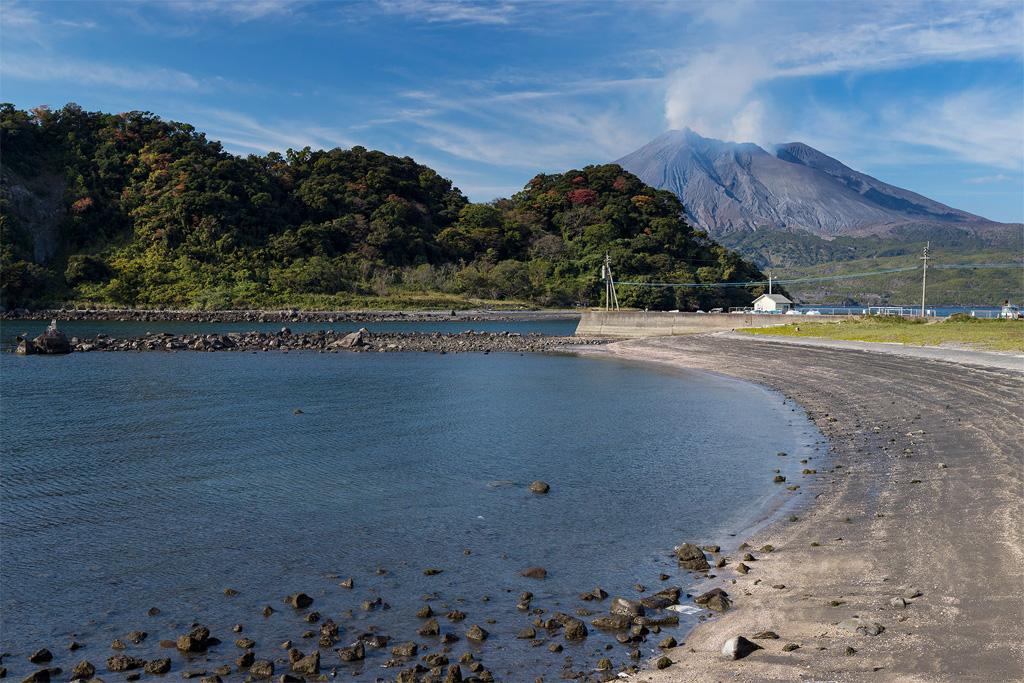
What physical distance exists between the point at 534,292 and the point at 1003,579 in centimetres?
9728

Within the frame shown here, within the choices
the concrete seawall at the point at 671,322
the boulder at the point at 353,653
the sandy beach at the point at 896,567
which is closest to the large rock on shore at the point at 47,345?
the concrete seawall at the point at 671,322

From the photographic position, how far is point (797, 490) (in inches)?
482

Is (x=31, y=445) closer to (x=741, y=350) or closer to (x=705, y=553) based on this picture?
(x=705, y=553)

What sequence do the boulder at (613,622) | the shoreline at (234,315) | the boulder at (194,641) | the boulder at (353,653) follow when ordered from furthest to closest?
the shoreline at (234,315) < the boulder at (613,622) < the boulder at (194,641) < the boulder at (353,653)

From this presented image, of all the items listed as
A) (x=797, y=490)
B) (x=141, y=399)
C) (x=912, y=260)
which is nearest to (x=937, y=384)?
(x=797, y=490)

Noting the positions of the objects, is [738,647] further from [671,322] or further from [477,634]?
[671,322]

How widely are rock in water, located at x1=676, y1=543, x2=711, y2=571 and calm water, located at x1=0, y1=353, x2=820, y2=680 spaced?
29 cm

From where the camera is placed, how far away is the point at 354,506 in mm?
12016

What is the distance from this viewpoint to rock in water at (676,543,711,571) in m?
8.80

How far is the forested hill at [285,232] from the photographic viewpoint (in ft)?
287

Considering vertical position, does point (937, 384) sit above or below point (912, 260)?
below

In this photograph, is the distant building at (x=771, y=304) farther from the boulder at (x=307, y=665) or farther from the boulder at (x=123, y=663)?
Answer: the boulder at (x=123, y=663)

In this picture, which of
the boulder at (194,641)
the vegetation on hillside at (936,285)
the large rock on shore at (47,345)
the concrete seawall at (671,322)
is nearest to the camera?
the boulder at (194,641)

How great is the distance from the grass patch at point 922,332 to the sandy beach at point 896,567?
14.2m
